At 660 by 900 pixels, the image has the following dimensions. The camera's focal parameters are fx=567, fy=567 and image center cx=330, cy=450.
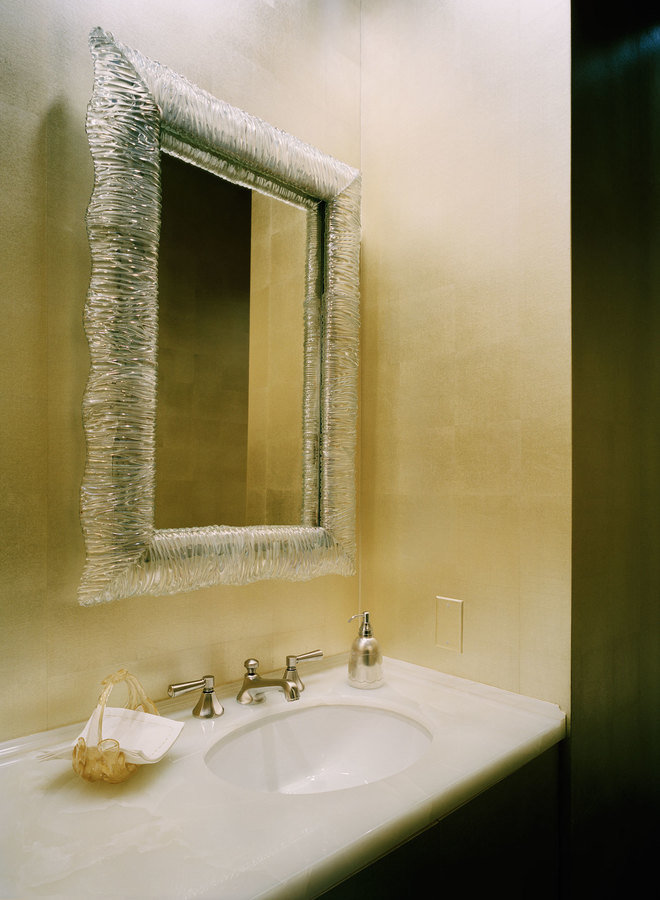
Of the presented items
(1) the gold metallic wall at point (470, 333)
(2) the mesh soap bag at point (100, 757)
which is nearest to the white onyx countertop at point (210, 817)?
(2) the mesh soap bag at point (100, 757)

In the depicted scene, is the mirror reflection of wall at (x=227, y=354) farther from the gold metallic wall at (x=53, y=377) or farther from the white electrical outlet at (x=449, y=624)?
the white electrical outlet at (x=449, y=624)

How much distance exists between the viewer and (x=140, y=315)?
89 centimetres

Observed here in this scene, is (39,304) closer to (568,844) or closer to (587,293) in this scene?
(587,293)

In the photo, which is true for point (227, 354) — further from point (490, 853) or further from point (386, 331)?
point (490, 853)

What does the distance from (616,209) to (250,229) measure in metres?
0.74

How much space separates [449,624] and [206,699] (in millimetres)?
490

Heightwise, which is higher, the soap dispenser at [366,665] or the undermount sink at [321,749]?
the soap dispenser at [366,665]

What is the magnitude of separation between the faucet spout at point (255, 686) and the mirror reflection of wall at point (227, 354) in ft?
0.86

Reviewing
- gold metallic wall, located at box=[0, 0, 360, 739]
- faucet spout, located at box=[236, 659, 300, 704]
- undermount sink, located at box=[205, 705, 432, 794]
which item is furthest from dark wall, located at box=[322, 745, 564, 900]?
gold metallic wall, located at box=[0, 0, 360, 739]

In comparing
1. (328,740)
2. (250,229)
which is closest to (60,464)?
(250,229)

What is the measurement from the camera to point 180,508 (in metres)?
0.96

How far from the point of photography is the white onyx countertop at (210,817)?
0.54 meters

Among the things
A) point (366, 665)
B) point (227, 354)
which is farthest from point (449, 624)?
point (227, 354)

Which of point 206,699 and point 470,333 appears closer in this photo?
point 206,699
